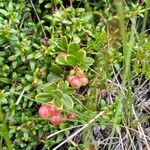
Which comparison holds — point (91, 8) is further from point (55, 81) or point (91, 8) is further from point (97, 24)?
point (55, 81)

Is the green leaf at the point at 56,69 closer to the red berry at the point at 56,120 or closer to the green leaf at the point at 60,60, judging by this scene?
the green leaf at the point at 60,60

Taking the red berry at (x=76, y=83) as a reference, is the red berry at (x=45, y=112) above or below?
below

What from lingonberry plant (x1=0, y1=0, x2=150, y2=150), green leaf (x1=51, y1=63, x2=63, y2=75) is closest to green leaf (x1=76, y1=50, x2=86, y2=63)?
lingonberry plant (x1=0, y1=0, x2=150, y2=150)

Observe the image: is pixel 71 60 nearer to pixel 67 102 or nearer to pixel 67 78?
pixel 67 78

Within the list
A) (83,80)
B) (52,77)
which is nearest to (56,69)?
(52,77)

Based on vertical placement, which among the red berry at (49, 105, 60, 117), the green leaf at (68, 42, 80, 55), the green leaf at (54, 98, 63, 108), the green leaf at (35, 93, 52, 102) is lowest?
the red berry at (49, 105, 60, 117)

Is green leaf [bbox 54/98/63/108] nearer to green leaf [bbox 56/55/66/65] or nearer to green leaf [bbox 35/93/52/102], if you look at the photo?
green leaf [bbox 35/93/52/102]

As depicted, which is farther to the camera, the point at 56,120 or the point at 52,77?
the point at 52,77

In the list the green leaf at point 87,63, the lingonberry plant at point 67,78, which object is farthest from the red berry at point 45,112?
the green leaf at point 87,63

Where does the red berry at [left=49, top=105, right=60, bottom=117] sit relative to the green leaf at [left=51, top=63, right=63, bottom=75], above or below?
below
